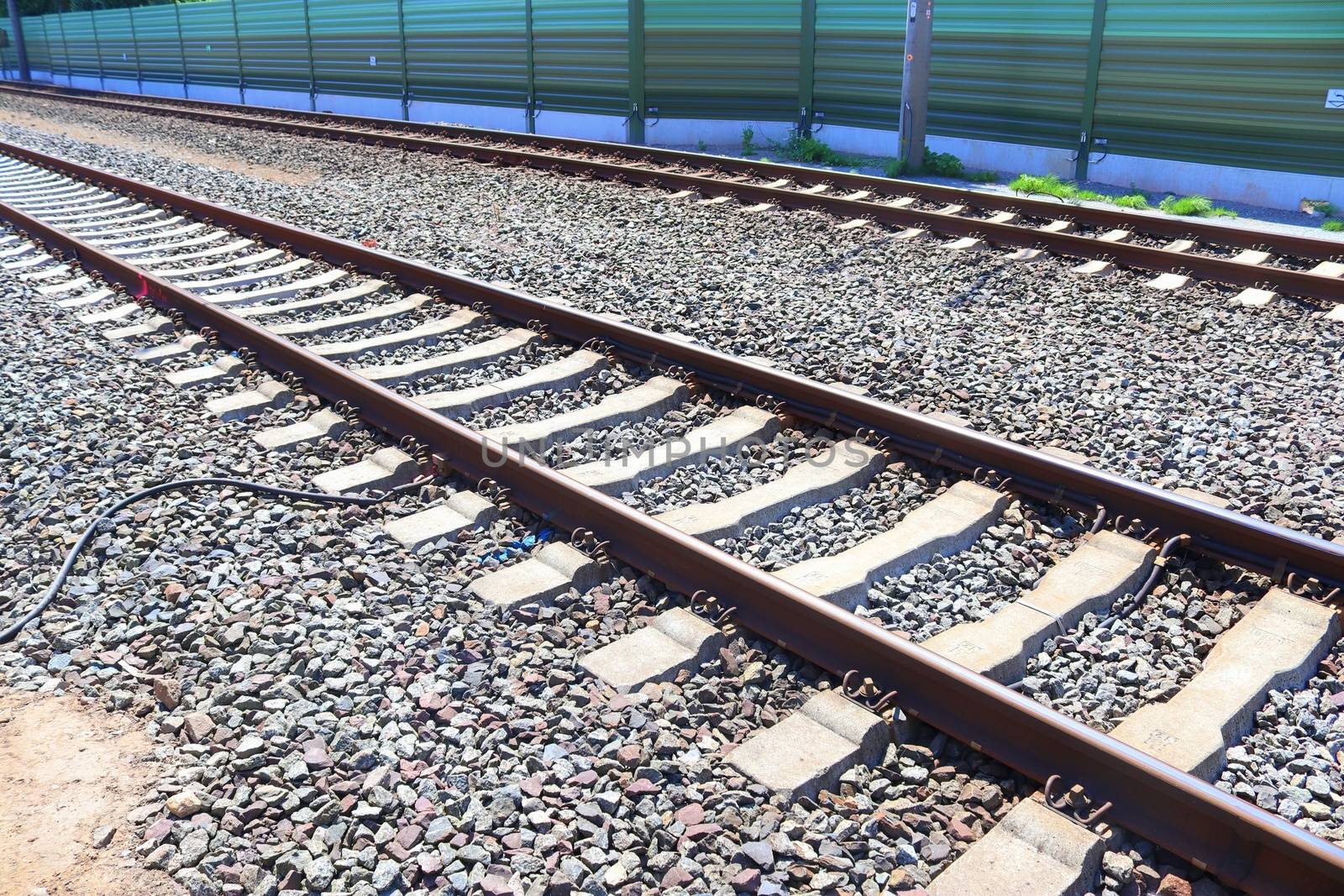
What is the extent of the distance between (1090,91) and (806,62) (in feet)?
17.6

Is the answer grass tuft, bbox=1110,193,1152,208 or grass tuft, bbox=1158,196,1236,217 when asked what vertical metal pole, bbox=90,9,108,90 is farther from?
grass tuft, bbox=1158,196,1236,217

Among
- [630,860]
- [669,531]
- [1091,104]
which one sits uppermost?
[1091,104]

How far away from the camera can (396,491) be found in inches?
188

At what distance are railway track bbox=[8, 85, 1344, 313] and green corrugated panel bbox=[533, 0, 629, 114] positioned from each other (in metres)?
4.11

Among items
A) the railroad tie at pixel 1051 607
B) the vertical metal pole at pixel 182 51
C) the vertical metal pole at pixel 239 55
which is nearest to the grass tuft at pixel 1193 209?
the railroad tie at pixel 1051 607

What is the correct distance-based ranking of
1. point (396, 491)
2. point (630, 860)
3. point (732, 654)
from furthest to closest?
point (396, 491) → point (732, 654) → point (630, 860)

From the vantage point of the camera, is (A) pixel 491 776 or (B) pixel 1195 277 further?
(B) pixel 1195 277

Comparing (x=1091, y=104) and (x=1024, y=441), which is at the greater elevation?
(x=1091, y=104)

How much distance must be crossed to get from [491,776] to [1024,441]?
11.0 feet

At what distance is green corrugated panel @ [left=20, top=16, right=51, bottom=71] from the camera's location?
51094mm

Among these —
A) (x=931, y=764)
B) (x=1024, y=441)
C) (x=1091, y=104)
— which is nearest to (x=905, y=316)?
(x=1024, y=441)

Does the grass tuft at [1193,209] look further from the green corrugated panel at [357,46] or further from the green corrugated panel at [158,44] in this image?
the green corrugated panel at [158,44]

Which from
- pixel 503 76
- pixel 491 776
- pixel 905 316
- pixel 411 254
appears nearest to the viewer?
pixel 491 776

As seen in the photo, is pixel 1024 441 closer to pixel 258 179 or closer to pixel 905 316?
pixel 905 316
